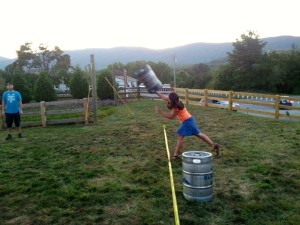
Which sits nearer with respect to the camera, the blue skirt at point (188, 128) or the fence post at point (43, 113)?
the blue skirt at point (188, 128)

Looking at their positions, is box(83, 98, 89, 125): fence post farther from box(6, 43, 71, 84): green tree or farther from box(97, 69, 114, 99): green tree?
box(6, 43, 71, 84): green tree

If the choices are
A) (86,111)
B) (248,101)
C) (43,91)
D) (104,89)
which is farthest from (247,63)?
(86,111)

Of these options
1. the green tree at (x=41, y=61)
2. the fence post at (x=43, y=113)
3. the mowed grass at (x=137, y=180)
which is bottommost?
the mowed grass at (x=137, y=180)

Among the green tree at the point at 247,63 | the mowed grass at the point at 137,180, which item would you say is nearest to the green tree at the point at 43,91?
the mowed grass at the point at 137,180

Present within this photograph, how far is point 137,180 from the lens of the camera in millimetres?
4887

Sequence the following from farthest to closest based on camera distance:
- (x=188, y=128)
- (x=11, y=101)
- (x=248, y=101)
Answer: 1. (x=248, y=101)
2. (x=11, y=101)
3. (x=188, y=128)

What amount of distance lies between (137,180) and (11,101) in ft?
18.9

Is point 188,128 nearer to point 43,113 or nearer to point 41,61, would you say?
point 43,113

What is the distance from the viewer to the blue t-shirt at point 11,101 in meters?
8.88

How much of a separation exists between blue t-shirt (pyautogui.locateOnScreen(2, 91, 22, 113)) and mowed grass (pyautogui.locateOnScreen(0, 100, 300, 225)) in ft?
3.23

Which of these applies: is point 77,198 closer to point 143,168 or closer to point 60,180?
point 60,180

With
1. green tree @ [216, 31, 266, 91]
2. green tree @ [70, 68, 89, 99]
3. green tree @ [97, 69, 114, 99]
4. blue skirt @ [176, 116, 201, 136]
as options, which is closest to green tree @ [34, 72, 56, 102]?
green tree @ [70, 68, 89, 99]

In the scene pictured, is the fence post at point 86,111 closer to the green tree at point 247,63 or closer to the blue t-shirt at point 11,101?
the blue t-shirt at point 11,101

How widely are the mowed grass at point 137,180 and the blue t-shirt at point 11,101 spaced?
0.98m
